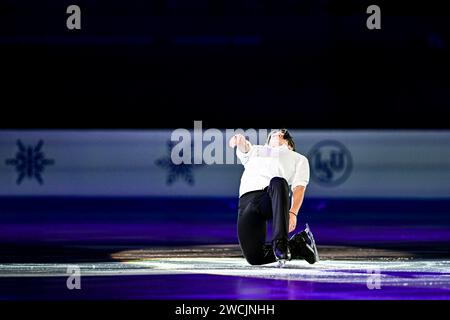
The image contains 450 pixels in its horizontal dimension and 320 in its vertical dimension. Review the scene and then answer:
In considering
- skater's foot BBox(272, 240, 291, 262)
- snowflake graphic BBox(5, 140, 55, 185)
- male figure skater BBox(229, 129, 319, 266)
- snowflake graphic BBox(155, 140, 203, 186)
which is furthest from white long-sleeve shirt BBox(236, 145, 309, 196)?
snowflake graphic BBox(5, 140, 55, 185)

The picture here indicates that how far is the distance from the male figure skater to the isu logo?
3.86 metres

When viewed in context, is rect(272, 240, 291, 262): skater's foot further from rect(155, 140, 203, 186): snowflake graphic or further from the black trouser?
rect(155, 140, 203, 186): snowflake graphic

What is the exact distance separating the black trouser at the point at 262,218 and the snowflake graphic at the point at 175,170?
3.87m

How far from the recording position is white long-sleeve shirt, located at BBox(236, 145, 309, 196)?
12.8ft

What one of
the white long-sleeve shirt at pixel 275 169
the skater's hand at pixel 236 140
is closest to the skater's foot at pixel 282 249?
the white long-sleeve shirt at pixel 275 169

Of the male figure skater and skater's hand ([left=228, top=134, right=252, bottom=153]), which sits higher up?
A: skater's hand ([left=228, top=134, right=252, bottom=153])

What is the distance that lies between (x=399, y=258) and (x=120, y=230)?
7.61ft

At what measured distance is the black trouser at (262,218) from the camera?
3.69 m

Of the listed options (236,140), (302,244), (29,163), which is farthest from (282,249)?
(29,163)

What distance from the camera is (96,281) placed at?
370 centimetres

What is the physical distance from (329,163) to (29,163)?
2736mm
